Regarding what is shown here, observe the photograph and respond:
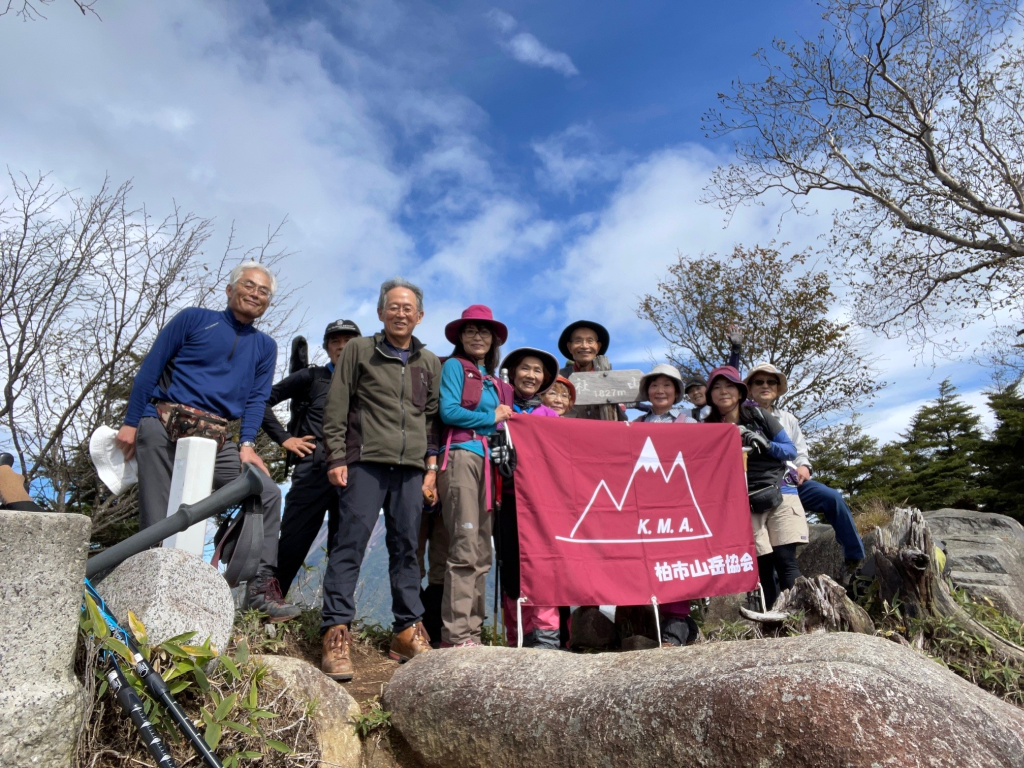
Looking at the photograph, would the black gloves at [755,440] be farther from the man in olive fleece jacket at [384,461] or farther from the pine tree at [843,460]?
the pine tree at [843,460]

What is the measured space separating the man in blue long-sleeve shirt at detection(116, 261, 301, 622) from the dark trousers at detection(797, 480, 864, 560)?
416cm

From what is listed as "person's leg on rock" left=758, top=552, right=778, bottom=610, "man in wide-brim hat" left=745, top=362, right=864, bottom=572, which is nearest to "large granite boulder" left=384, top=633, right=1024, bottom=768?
"person's leg on rock" left=758, top=552, right=778, bottom=610

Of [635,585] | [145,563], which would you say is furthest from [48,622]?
[635,585]

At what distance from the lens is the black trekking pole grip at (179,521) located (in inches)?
110

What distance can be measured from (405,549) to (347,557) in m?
0.34

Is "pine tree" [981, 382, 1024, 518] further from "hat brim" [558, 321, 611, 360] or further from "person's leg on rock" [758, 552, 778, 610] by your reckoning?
"hat brim" [558, 321, 611, 360]

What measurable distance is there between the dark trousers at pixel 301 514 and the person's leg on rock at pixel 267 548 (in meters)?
0.18

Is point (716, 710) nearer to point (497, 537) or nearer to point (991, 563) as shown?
point (497, 537)

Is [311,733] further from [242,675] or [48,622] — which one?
[48,622]

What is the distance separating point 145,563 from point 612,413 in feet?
12.7

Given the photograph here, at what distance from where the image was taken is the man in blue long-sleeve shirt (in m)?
3.85

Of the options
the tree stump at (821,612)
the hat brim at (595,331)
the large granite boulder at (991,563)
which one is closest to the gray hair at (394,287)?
the hat brim at (595,331)

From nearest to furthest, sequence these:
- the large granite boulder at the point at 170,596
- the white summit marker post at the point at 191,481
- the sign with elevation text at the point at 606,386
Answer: the large granite boulder at the point at 170,596
the white summit marker post at the point at 191,481
the sign with elevation text at the point at 606,386

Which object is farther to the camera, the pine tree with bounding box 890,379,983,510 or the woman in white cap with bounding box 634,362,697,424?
the pine tree with bounding box 890,379,983,510
